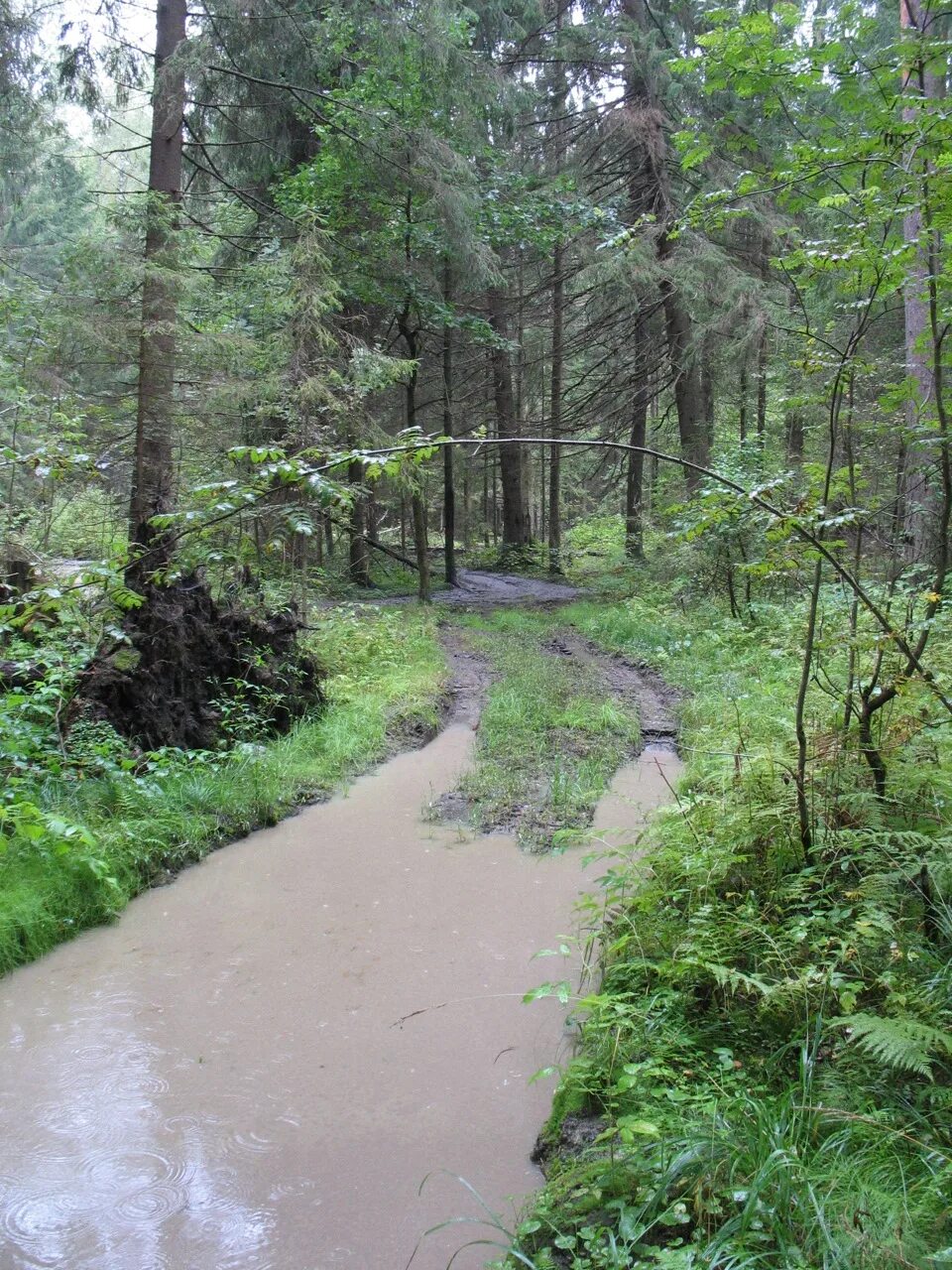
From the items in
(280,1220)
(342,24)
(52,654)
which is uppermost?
(342,24)

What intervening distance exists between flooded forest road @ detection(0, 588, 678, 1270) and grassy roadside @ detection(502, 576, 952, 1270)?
1.30ft

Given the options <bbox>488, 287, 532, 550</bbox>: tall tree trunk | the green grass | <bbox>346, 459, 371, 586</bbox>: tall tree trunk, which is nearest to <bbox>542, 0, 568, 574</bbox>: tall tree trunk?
<bbox>488, 287, 532, 550</bbox>: tall tree trunk

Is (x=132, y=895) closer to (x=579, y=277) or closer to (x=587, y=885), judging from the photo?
(x=587, y=885)

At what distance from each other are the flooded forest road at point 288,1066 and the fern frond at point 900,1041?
47.4 inches

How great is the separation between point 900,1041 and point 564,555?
19.4m

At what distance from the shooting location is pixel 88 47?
995 cm

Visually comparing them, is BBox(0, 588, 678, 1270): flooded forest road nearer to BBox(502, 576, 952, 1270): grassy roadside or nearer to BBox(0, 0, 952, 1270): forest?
BBox(0, 0, 952, 1270): forest

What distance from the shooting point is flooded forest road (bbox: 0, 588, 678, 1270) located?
2.68 meters

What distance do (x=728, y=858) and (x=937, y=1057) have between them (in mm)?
1232

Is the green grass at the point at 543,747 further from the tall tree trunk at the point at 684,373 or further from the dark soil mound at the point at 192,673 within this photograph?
the tall tree trunk at the point at 684,373

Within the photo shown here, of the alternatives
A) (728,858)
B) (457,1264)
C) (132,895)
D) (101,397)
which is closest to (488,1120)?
(457,1264)

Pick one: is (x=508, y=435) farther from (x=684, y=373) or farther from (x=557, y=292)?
(x=684, y=373)

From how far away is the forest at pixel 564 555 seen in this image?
2.74 metres

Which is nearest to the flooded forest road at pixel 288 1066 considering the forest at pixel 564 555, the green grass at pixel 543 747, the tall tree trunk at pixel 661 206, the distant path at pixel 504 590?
the forest at pixel 564 555
